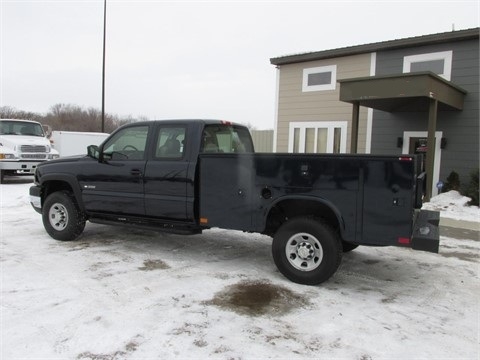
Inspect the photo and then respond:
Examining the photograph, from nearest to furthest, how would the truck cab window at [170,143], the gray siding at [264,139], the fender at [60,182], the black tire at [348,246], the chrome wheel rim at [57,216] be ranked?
the truck cab window at [170,143]
the black tire at [348,246]
the fender at [60,182]
the chrome wheel rim at [57,216]
the gray siding at [264,139]

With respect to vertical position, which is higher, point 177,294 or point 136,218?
point 136,218

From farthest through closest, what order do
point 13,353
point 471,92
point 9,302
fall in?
point 471,92, point 9,302, point 13,353

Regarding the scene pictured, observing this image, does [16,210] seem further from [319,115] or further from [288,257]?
[319,115]

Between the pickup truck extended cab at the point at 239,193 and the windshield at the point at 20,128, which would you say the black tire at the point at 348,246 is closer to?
the pickup truck extended cab at the point at 239,193

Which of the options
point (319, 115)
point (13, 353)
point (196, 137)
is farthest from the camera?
point (319, 115)

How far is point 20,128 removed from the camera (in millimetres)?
14953

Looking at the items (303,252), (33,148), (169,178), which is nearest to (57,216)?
(169,178)

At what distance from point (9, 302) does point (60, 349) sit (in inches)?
49.7

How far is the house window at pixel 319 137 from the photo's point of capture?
13548 mm

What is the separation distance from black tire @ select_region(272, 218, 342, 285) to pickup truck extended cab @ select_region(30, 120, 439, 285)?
1cm

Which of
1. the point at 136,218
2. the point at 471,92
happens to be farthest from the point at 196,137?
the point at 471,92

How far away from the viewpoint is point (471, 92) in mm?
11117

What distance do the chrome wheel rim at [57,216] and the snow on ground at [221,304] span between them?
0.26m

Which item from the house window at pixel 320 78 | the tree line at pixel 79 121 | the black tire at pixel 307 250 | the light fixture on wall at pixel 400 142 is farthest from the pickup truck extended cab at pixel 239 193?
the tree line at pixel 79 121
